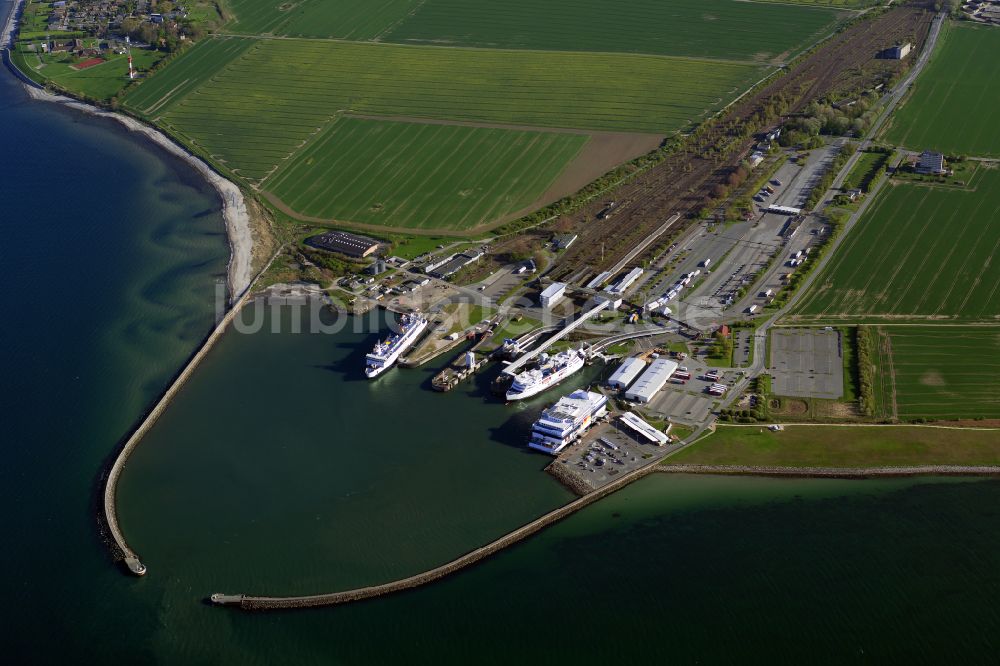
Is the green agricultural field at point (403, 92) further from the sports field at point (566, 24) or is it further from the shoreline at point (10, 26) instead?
the shoreline at point (10, 26)

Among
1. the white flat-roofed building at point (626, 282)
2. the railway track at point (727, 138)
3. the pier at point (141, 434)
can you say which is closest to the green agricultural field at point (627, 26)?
the railway track at point (727, 138)

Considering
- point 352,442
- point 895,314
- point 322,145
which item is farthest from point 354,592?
point 322,145

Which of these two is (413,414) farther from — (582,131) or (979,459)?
(582,131)

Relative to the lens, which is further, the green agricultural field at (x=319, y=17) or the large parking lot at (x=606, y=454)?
the green agricultural field at (x=319, y=17)

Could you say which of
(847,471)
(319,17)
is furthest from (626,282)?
(319,17)

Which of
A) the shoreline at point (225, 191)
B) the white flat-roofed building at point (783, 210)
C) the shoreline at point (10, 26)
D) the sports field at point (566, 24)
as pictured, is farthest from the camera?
the shoreline at point (10, 26)

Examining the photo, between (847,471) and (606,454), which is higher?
(847,471)

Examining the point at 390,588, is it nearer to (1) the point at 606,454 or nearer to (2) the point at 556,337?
(1) the point at 606,454
